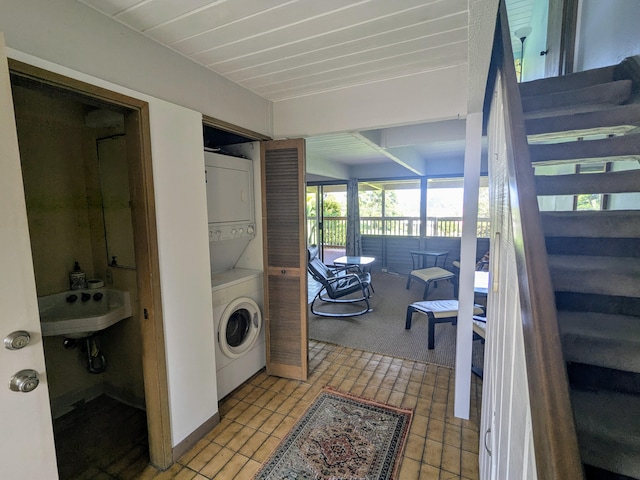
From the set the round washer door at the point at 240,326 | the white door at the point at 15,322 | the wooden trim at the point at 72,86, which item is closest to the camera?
the white door at the point at 15,322

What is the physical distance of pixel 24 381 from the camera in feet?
3.19

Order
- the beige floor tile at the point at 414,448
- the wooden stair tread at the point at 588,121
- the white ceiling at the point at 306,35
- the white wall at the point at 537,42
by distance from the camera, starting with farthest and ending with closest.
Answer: the white wall at the point at 537,42 → the beige floor tile at the point at 414,448 → the wooden stair tread at the point at 588,121 → the white ceiling at the point at 306,35

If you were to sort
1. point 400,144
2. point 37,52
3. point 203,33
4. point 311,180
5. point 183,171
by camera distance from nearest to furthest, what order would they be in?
point 37,52, point 203,33, point 183,171, point 400,144, point 311,180

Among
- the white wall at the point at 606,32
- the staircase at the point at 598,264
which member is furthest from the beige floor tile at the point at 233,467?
the white wall at the point at 606,32

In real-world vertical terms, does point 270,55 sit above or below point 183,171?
above

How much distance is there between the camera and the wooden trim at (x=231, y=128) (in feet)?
6.20

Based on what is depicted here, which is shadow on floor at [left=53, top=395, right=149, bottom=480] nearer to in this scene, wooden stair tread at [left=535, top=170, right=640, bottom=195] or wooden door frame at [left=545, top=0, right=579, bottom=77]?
wooden stair tread at [left=535, top=170, right=640, bottom=195]

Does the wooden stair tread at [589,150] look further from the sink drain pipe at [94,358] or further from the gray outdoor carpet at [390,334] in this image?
the sink drain pipe at [94,358]

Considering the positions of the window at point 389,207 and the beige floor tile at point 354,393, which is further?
the window at point 389,207

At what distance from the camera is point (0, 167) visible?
0.93 metres

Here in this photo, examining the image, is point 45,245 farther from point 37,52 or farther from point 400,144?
point 400,144

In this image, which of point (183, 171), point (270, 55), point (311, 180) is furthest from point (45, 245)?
point (311, 180)

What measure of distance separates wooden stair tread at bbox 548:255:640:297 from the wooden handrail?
0.63m

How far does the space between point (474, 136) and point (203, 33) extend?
1657 millimetres
